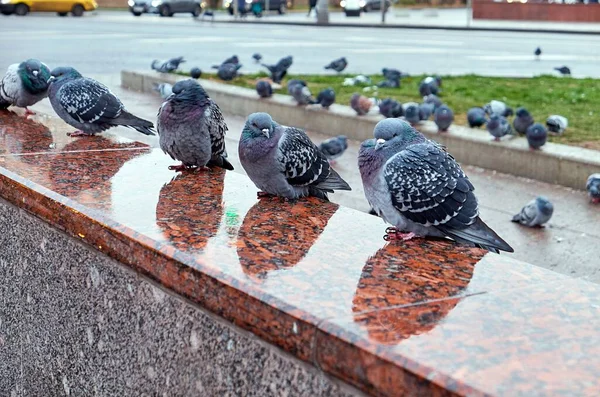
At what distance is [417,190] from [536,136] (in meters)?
5.08

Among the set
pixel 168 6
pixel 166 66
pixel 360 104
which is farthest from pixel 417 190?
pixel 168 6

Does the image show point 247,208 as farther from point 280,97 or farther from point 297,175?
point 280,97

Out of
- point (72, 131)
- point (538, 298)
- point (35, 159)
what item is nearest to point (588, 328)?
point (538, 298)

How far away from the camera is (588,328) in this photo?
227cm

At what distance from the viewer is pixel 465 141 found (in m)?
8.77

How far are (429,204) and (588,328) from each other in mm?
1072

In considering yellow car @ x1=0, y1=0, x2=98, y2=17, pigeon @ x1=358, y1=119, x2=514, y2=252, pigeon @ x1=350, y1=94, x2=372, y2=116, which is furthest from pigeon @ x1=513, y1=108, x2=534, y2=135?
yellow car @ x1=0, y1=0, x2=98, y2=17

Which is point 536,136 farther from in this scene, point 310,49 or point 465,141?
point 310,49

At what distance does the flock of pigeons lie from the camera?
129 inches

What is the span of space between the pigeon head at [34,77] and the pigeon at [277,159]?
105 inches

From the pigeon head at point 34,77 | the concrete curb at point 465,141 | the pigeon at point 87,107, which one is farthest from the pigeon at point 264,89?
the pigeon at point 87,107

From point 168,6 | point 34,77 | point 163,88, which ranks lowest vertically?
point 168,6

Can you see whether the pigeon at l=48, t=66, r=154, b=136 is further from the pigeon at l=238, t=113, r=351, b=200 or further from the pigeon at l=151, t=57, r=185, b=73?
the pigeon at l=151, t=57, r=185, b=73

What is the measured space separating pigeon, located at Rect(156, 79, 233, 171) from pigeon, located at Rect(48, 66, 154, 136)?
0.98 meters
